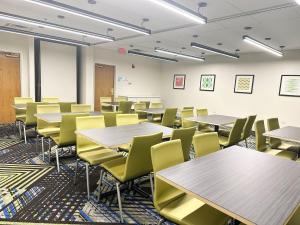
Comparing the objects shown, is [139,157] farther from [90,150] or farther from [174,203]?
[90,150]

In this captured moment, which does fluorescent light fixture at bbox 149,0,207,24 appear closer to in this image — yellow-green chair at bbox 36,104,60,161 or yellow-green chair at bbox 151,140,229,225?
yellow-green chair at bbox 151,140,229,225

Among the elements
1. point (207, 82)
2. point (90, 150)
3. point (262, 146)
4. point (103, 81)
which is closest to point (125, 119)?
point (90, 150)

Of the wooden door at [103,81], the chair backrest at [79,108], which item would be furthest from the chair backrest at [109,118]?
the wooden door at [103,81]

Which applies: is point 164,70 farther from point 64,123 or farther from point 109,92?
point 64,123

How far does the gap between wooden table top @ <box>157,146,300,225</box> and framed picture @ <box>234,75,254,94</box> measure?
20.1 ft

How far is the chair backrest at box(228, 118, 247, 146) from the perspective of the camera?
3672 millimetres

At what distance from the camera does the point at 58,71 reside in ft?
24.7

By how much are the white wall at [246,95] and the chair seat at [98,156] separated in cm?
620

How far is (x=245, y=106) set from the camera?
775 centimetres

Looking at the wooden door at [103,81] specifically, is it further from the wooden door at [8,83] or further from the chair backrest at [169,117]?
the chair backrest at [169,117]

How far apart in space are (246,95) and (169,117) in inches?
156

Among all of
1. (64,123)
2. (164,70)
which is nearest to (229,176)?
(64,123)

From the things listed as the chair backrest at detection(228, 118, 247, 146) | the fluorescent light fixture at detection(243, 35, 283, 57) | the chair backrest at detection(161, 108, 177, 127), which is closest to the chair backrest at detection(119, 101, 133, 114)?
the chair backrest at detection(161, 108, 177, 127)

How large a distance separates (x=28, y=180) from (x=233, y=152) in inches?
108
